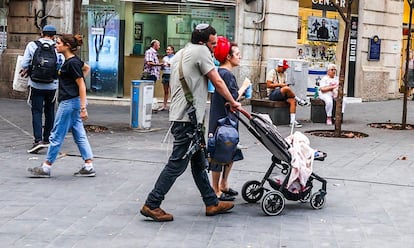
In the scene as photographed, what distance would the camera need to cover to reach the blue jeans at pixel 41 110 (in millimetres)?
10008

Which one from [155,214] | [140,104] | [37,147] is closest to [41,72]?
[37,147]

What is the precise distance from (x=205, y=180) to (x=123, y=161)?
3.11 meters

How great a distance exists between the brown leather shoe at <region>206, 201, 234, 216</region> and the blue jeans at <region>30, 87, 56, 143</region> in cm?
437

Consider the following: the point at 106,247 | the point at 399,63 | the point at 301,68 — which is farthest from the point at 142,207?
the point at 399,63

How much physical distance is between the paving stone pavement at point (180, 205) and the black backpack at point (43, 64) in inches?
44.4

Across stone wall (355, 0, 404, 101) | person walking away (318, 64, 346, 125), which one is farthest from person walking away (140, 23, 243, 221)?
stone wall (355, 0, 404, 101)

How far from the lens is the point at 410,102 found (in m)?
22.9

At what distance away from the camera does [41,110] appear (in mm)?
10086

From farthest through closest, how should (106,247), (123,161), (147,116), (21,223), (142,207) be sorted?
(147,116), (123,161), (142,207), (21,223), (106,247)

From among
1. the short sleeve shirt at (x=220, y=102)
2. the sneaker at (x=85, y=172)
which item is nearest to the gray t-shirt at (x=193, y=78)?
the short sleeve shirt at (x=220, y=102)

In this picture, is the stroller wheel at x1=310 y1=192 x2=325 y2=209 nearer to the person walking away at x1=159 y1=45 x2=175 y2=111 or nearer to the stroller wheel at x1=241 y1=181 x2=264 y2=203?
the stroller wheel at x1=241 y1=181 x2=264 y2=203

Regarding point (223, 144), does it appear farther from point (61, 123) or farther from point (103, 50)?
point (103, 50)

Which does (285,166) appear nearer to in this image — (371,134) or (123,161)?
(123,161)

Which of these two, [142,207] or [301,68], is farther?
[301,68]
